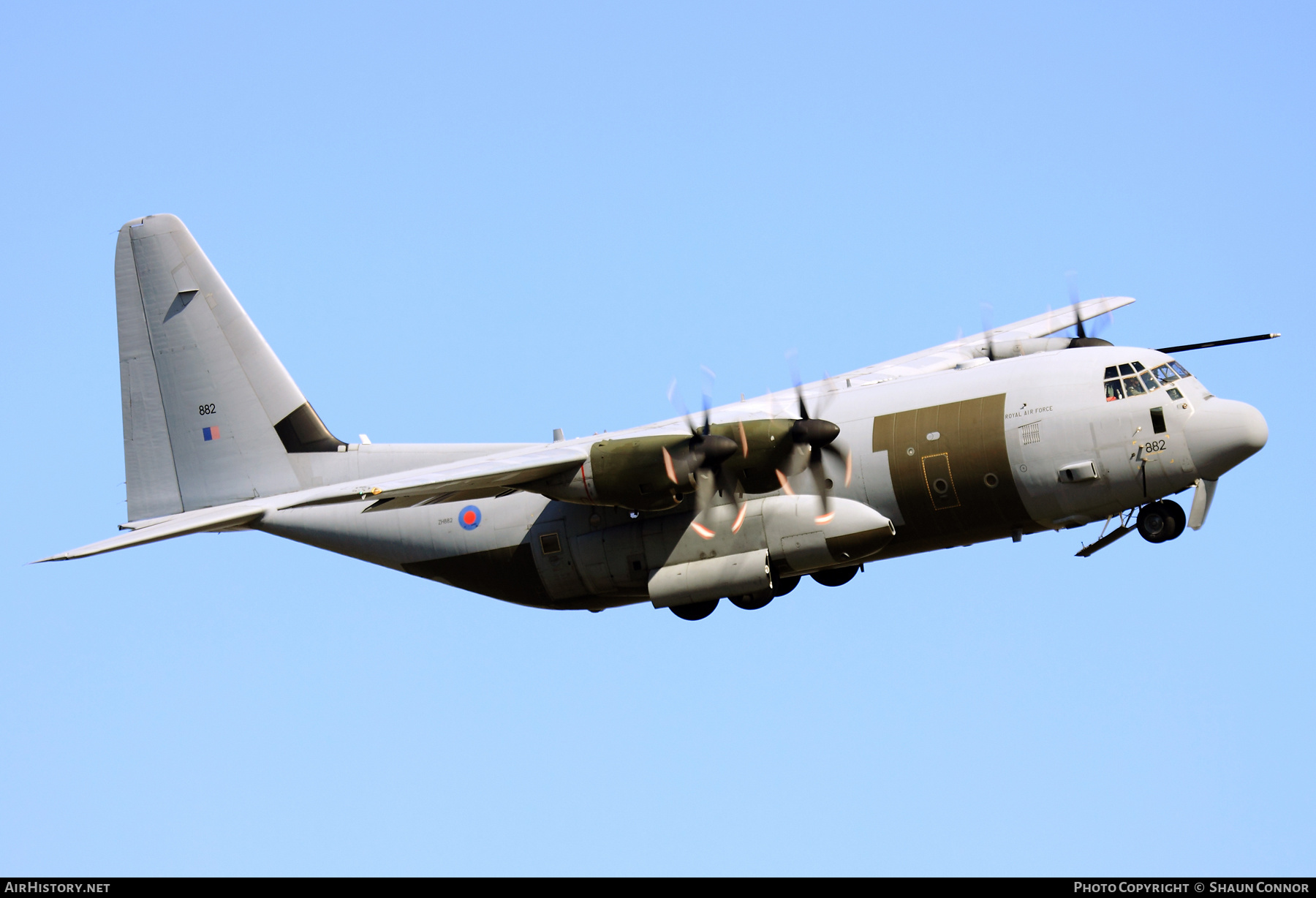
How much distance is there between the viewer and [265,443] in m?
29.0

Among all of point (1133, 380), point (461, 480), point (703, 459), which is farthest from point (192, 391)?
point (1133, 380)

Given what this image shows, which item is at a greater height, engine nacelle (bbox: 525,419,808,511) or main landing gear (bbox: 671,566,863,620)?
engine nacelle (bbox: 525,419,808,511)

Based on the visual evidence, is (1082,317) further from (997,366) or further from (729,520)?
(729,520)

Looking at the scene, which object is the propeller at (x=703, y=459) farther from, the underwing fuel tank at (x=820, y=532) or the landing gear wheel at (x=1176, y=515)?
the landing gear wheel at (x=1176, y=515)

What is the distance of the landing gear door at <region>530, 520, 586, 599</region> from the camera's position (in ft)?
83.1

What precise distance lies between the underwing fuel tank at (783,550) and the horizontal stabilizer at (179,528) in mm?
7368

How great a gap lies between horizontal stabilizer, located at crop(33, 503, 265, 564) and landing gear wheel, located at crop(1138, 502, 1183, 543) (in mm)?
14948

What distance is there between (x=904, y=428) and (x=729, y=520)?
3.35 m

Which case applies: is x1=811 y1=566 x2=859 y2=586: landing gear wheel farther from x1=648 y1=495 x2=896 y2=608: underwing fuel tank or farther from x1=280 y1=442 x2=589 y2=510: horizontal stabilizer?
x1=280 y1=442 x2=589 y2=510: horizontal stabilizer

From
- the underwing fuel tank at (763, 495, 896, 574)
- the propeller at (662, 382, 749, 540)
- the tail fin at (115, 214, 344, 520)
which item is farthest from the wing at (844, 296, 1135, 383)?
the tail fin at (115, 214, 344, 520)

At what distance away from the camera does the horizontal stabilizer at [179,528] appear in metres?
21.5

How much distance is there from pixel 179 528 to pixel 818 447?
418 inches

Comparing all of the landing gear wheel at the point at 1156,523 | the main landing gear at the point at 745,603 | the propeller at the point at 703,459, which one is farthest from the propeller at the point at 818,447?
the landing gear wheel at the point at 1156,523
